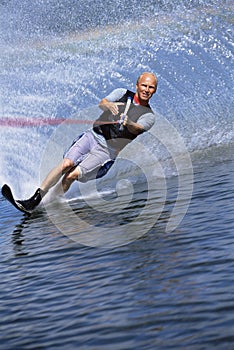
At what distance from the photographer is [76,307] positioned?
4.69 m

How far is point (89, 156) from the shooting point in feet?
29.1

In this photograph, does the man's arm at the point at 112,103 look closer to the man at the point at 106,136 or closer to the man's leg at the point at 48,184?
the man at the point at 106,136

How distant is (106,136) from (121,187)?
1.32 metres

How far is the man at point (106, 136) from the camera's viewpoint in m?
8.46

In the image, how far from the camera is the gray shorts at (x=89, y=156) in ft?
28.9

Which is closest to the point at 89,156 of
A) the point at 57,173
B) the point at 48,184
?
the point at 57,173

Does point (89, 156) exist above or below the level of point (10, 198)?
above

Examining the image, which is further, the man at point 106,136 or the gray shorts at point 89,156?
the gray shorts at point 89,156

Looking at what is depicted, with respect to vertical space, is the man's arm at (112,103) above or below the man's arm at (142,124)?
above

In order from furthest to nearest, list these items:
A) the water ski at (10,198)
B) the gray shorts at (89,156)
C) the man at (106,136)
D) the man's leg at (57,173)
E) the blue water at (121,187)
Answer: the gray shorts at (89,156) → the man's leg at (57,173) → the water ski at (10,198) → the man at (106,136) → the blue water at (121,187)

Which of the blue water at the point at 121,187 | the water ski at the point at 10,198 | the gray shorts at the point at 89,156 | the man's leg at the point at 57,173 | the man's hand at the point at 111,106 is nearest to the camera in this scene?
the blue water at the point at 121,187

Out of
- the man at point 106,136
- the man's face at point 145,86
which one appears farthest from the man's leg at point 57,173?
the man's face at point 145,86

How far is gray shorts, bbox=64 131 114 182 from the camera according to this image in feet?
28.9

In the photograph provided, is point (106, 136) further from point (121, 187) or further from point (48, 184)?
point (121, 187)
